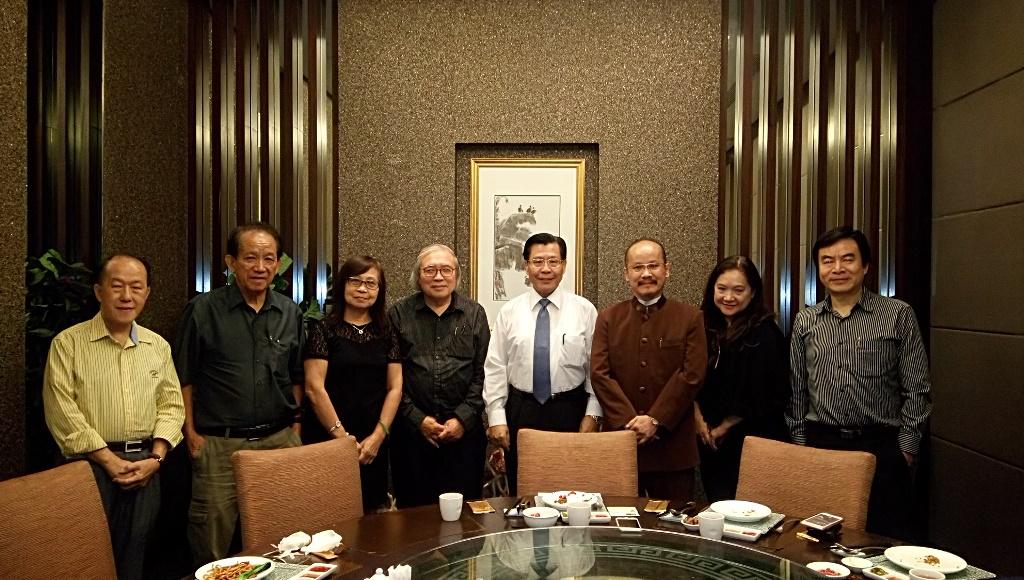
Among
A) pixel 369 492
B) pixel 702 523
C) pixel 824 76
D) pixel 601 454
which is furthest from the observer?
pixel 824 76

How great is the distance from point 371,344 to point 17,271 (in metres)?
1.36

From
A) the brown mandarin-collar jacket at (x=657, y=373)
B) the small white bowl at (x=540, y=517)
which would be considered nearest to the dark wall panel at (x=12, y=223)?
the small white bowl at (x=540, y=517)

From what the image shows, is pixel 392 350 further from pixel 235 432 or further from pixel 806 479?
pixel 806 479

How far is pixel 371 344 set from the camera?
10.3ft

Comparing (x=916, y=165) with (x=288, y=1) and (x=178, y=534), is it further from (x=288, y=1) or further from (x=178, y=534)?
(x=178, y=534)

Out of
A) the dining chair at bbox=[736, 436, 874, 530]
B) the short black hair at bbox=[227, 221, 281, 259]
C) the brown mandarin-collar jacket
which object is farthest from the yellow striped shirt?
the dining chair at bbox=[736, 436, 874, 530]

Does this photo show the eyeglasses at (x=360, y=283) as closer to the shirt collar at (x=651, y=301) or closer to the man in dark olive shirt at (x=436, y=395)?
the man in dark olive shirt at (x=436, y=395)

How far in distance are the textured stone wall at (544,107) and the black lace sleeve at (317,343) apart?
50.3 inches

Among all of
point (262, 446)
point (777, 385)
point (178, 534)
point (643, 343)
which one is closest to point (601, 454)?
point (643, 343)

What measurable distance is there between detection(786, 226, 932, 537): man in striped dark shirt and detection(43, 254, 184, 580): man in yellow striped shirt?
2677 mm

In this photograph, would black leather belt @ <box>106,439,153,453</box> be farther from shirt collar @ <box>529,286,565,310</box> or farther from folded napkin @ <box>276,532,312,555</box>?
shirt collar @ <box>529,286,565,310</box>

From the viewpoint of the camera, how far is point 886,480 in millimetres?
2885

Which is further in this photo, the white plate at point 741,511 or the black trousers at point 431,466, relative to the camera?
the black trousers at point 431,466

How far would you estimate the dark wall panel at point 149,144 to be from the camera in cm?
353
